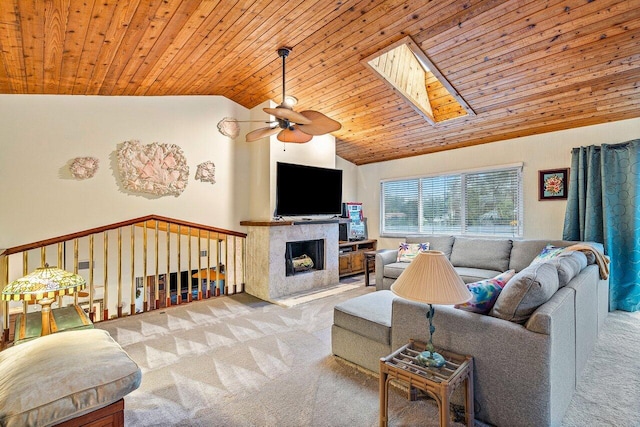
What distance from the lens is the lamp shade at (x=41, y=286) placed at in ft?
6.75

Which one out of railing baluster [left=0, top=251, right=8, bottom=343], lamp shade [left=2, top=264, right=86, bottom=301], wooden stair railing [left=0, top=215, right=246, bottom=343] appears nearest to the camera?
lamp shade [left=2, top=264, right=86, bottom=301]

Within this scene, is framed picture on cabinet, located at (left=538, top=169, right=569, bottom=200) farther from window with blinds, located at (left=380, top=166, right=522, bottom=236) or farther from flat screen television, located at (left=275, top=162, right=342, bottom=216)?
flat screen television, located at (left=275, top=162, right=342, bottom=216)

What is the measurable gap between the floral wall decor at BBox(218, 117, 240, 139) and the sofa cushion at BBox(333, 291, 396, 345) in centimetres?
338

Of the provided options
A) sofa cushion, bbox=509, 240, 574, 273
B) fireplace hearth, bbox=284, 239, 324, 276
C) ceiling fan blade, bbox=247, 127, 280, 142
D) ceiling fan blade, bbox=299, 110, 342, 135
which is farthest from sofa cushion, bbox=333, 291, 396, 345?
sofa cushion, bbox=509, 240, 574, 273

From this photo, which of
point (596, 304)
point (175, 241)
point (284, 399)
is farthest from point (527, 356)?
point (175, 241)

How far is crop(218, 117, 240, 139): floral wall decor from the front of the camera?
4730 millimetres

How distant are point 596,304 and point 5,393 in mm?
4169

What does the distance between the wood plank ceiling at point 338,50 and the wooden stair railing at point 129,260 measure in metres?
1.75

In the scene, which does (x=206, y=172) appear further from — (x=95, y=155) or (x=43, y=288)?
(x=43, y=288)

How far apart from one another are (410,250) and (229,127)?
135 inches

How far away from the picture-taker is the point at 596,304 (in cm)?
282

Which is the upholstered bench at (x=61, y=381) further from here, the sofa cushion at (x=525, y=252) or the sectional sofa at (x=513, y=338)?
the sofa cushion at (x=525, y=252)

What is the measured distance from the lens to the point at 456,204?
5406 millimetres

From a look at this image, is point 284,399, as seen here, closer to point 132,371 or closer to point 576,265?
point 132,371
